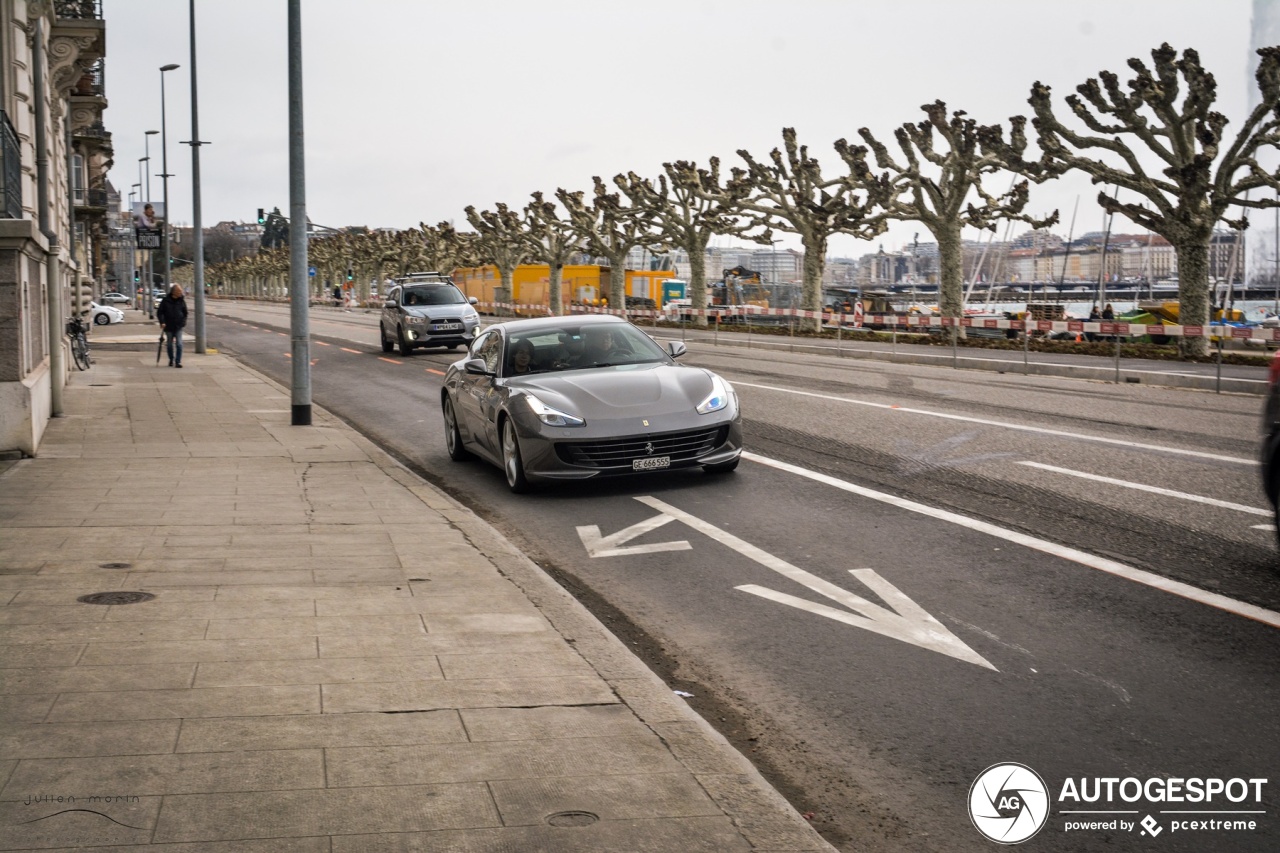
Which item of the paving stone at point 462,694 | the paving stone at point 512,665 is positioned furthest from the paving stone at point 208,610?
the paving stone at point 462,694

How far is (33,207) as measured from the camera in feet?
66.0

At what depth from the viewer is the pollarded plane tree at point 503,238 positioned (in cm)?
9475

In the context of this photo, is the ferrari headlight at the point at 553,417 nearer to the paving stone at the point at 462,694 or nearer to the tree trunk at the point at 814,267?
the paving stone at the point at 462,694

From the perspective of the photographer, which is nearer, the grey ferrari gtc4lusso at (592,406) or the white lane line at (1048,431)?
the grey ferrari gtc4lusso at (592,406)

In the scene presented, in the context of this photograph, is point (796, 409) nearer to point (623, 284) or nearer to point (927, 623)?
point (927, 623)

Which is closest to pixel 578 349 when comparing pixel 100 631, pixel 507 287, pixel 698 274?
pixel 100 631

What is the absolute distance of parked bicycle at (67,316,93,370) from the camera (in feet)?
88.2

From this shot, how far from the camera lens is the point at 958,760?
Result: 16.0 ft

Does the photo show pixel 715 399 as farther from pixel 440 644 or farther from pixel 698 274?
pixel 698 274

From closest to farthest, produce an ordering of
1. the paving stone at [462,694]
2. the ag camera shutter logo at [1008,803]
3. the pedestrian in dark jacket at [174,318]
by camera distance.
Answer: the ag camera shutter logo at [1008,803] < the paving stone at [462,694] < the pedestrian in dark jacket at [174,318]

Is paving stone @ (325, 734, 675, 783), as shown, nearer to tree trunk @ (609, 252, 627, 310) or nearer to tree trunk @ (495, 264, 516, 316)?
tree trunk @ (609, 252, 627, 310)

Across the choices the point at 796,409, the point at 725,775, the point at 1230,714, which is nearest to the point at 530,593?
the point at 725,775

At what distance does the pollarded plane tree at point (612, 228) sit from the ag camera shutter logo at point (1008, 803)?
230ft

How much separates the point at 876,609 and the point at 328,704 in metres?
3.11
